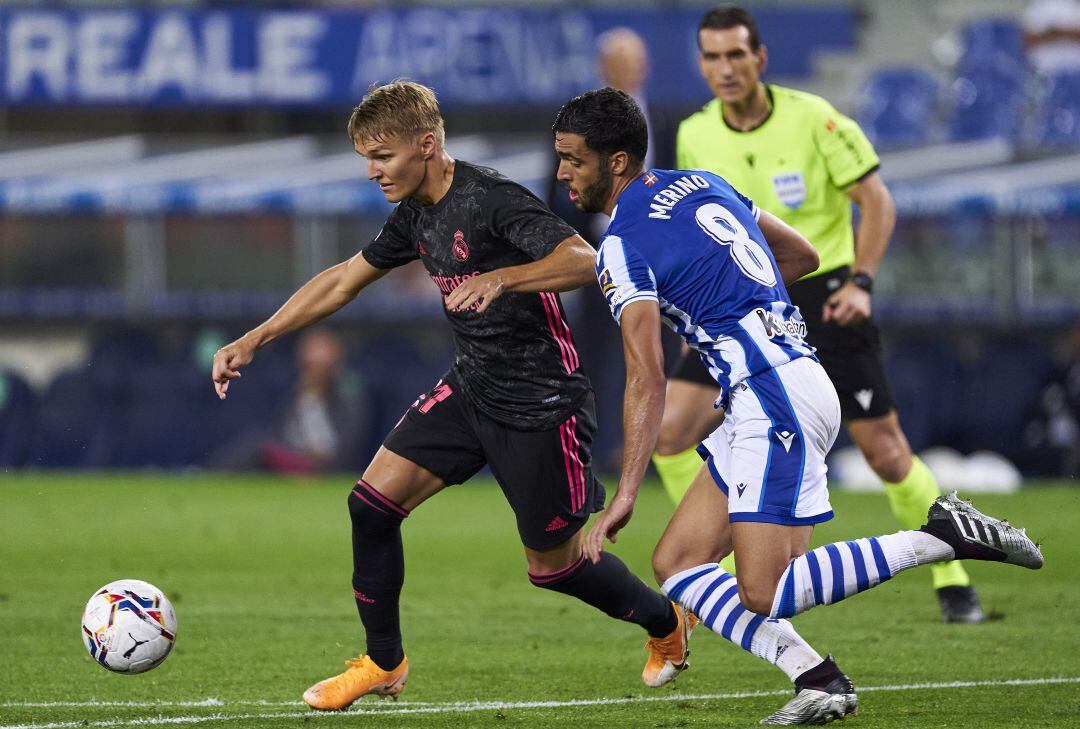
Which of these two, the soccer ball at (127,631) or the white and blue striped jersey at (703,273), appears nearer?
the white and blue striped jersey at (703,273)

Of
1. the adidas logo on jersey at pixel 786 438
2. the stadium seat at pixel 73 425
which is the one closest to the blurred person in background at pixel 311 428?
the stadium seat at pixel 73 425

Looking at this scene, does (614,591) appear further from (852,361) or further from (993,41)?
(993,41)

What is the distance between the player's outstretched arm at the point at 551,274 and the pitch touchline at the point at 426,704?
134cm

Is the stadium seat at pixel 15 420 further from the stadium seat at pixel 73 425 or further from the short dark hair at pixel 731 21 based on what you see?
the short dark hair at pixel 731 21

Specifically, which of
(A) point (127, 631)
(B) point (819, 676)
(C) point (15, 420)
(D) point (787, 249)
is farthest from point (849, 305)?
(C) point (15, 420)

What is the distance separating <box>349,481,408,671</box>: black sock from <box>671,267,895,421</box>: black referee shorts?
2099 millimetres

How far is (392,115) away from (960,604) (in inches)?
140

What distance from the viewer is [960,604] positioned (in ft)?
25.8

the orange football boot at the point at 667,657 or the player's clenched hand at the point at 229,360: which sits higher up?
the player's clenched hand at the point at 229,360

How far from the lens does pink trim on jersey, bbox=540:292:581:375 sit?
19.7 feet

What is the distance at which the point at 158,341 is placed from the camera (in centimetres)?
1766

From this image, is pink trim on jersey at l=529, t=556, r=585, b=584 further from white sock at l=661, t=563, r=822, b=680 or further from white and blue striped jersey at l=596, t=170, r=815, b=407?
white and blue striped jersey at l=596, t=170, r=815, b=407

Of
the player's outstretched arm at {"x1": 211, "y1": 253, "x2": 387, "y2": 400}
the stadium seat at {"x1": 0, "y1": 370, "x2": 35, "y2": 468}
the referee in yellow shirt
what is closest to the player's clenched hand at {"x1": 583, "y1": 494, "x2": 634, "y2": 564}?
Answer: the player's outstretched arm at {"x1": 211, "y1": 253, "x2": 387, "y2": 400}

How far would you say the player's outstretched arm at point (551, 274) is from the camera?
217 inches
